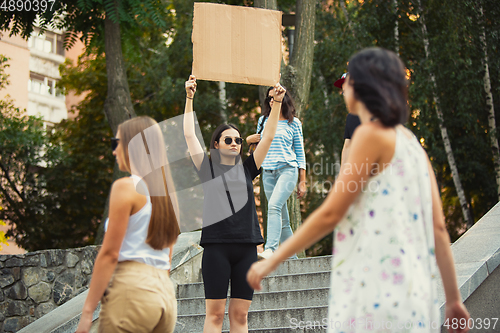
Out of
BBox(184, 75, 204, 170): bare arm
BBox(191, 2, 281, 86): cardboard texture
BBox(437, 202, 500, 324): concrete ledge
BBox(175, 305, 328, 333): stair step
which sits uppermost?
BBox(191, 2, 281, 86): cardboard texture

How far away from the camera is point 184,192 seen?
4453 mm

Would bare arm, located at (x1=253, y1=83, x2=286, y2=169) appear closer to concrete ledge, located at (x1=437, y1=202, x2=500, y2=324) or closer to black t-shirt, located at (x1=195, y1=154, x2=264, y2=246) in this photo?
black t-shirt, located at (x1=195, y1=154, x2=264, y2=246)

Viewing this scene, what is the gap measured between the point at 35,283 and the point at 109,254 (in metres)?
4.89

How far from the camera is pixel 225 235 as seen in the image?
10.8 feet

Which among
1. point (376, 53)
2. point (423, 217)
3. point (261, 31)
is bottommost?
point (423, 217)

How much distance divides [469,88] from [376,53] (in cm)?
1184

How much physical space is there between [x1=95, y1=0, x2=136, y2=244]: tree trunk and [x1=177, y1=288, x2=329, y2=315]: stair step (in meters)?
4.49

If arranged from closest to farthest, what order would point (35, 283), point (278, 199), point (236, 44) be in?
point (236, 44)
point (278, 199)
point (35, 283)

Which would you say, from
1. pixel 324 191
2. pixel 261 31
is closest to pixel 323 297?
pixel 261 31

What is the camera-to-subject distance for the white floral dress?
1752mm

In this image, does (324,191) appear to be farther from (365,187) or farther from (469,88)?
(365,187)

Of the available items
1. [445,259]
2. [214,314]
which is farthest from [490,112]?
[445,259]

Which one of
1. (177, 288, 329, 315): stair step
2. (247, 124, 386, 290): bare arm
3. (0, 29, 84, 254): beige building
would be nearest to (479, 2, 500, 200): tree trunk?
(177, 288, 329, 315): stair step

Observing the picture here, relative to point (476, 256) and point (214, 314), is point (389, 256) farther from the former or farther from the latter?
point (476, 256)
